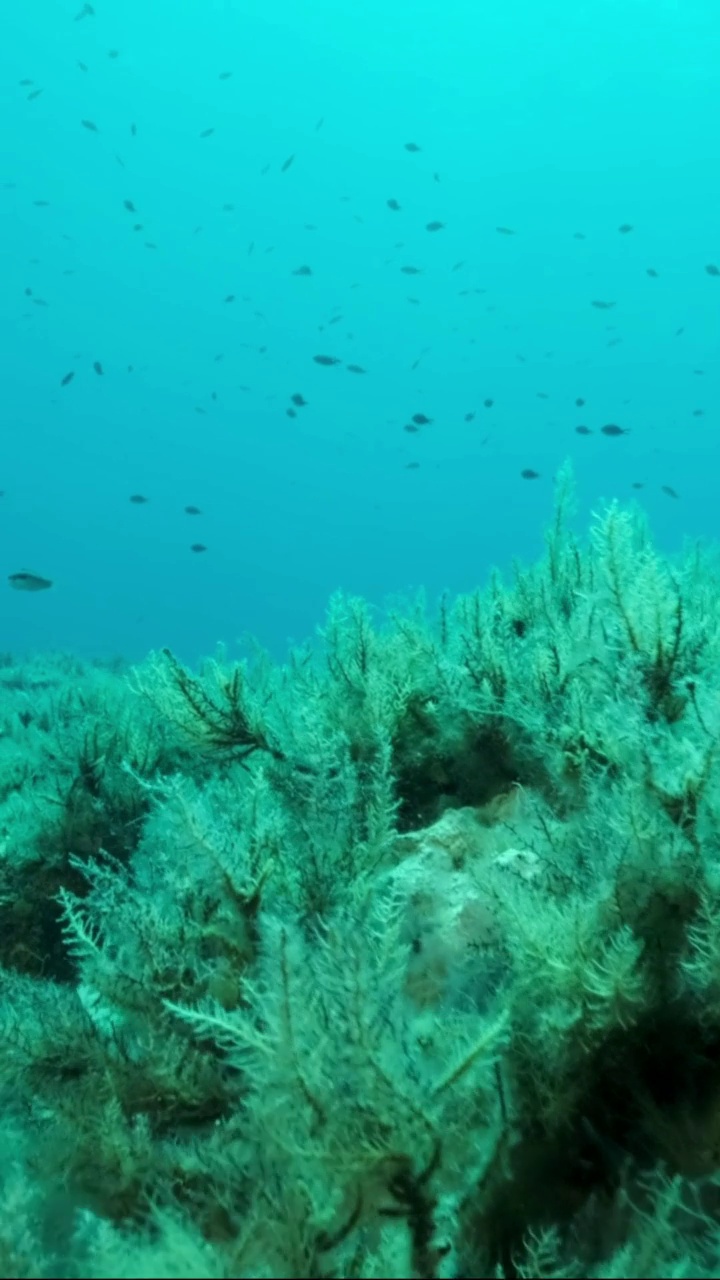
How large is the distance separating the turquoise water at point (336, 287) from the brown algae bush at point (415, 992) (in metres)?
54.0

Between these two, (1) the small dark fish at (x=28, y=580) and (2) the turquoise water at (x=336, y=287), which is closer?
(1) the small dark fish at (x=28, y=580)

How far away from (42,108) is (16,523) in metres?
68.6

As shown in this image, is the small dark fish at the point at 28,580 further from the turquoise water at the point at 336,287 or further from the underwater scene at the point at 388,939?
the turquoise water at the point at 336,287

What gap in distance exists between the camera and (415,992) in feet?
7.94

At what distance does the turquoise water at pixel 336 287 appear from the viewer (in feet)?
268

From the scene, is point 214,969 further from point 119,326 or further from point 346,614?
Answer: point 119,326

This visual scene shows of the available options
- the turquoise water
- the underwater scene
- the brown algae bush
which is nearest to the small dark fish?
the underwater scene

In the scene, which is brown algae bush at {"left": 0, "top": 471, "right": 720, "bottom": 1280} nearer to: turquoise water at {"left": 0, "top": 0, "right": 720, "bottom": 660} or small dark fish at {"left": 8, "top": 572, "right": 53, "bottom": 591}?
small dark fish at {"left": 8, "top": 572, "right": 53, "bottom": 591}

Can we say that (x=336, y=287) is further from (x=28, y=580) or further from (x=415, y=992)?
(x=415, y=992)

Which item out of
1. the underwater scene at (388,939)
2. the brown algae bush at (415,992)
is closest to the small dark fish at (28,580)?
the underwater scene at (388,939)

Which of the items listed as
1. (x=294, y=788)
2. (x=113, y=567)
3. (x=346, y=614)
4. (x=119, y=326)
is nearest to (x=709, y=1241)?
(x=294, y=788)

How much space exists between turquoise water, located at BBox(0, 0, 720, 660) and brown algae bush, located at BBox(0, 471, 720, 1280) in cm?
5402

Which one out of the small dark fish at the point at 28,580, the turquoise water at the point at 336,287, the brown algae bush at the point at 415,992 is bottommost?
the brown algae bush at the point at 415,992

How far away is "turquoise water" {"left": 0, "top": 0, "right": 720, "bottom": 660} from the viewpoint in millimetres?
81625
